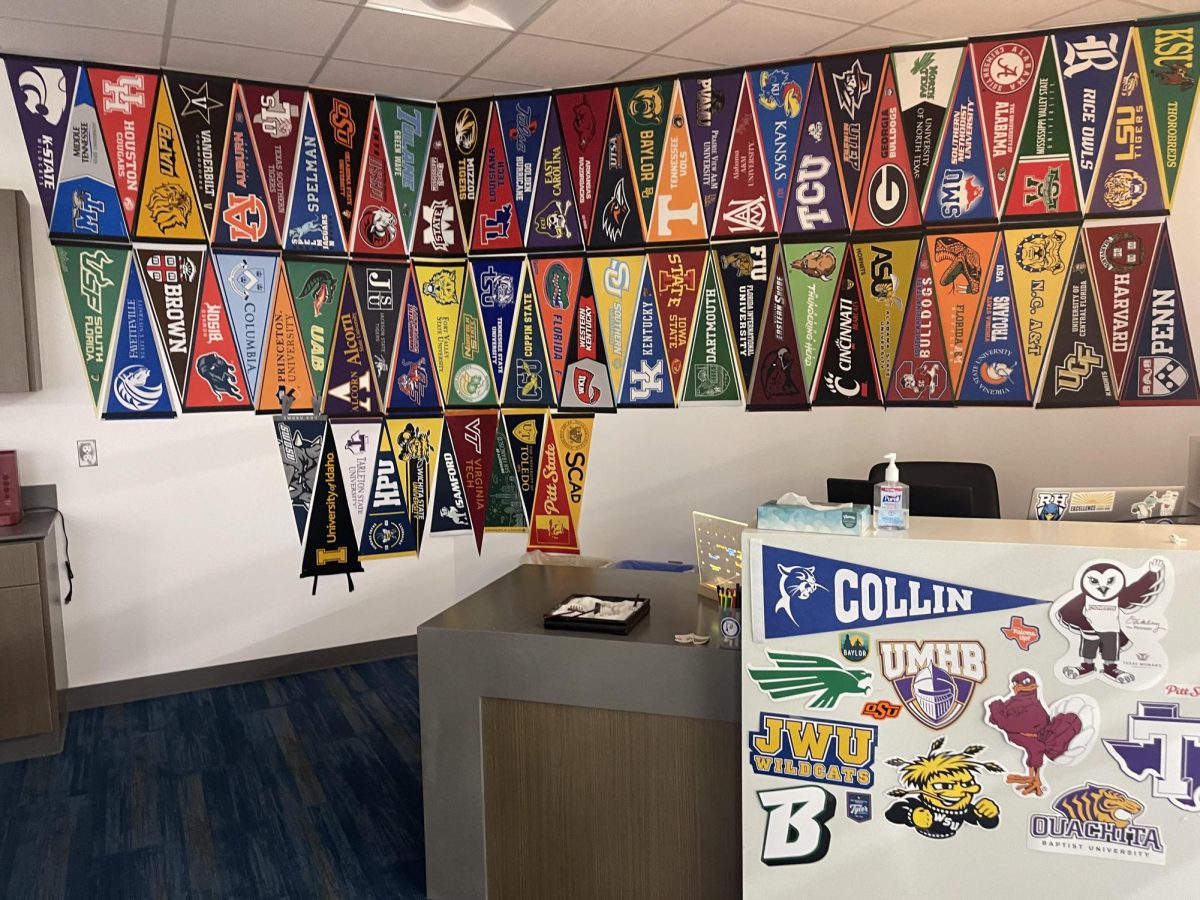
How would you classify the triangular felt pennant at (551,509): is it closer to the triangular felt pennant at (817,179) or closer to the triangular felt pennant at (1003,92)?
the triangular felt pennant at (817,179)

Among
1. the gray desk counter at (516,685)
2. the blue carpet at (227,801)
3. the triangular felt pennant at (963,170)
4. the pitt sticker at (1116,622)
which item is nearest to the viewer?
the pitt sticker at (1116,622)

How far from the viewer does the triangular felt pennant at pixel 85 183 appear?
3.96m

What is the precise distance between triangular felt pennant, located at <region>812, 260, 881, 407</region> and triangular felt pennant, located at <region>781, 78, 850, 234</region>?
26 centimetres

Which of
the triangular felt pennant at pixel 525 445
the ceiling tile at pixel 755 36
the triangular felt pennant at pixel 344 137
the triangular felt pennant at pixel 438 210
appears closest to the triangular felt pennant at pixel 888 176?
the ceiling tile at pixel 755 36

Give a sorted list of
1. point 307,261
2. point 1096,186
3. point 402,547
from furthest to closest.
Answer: point 402,547
point 307,261
point 1096,186

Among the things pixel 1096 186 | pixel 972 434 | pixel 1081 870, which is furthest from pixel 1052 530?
pixel 1096 186

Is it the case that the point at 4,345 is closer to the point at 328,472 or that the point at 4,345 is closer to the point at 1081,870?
the point at 328,472

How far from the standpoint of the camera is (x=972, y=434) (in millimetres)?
4180

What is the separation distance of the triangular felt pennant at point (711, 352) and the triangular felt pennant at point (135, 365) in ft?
8.50

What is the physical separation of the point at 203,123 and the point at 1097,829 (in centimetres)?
444

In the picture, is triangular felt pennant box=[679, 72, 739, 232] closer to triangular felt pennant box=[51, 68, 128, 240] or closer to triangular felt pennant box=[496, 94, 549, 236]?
triangular felt pennant box=[496, 94, 549, 236]

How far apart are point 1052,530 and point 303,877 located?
2.40m

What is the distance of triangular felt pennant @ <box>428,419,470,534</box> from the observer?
483cm

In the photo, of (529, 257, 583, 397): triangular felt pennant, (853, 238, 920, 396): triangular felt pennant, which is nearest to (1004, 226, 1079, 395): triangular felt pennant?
(853, 238, 920, 396): triangular felt pennant
